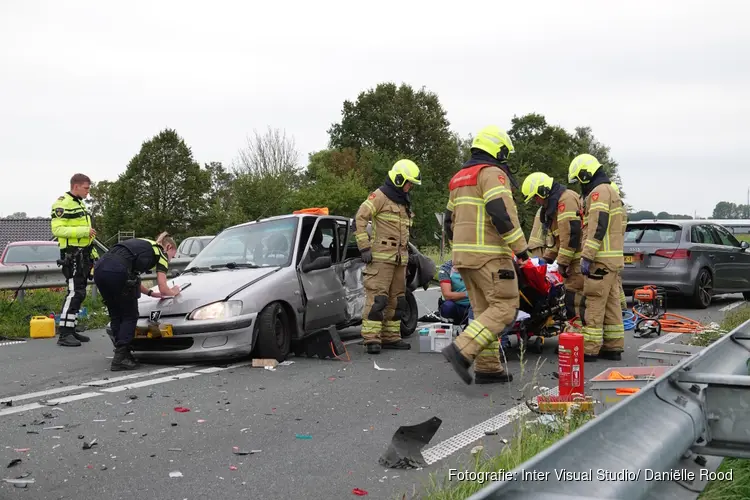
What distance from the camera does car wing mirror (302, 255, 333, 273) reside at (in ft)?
27.6

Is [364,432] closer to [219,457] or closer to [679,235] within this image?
[219,457]

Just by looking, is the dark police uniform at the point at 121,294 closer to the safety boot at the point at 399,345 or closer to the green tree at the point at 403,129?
the safety boot at the point at 399,345

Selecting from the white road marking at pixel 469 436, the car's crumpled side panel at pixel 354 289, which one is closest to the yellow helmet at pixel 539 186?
the car's crumpled side panel at pixel 354 289

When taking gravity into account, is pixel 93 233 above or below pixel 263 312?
above

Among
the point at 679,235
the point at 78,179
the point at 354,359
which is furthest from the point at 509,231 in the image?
the point at 679,235

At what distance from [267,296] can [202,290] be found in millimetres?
669

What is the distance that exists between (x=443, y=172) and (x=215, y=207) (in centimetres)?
1655

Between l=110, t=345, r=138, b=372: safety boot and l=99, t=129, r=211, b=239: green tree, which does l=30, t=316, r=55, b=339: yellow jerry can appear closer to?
l=110, t=345, r=138, b=372: safety boot

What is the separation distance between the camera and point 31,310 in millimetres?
11586

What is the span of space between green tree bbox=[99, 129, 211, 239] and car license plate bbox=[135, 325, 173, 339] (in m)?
47.3

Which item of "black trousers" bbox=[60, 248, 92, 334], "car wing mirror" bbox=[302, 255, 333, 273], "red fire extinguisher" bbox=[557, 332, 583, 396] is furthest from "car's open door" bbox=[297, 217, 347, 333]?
"red fire extinguisher" bbox=[557, 332, 583, 396]

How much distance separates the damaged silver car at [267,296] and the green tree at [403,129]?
144 feet

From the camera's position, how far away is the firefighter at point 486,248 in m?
6.21

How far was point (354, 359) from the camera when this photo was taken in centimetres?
812
